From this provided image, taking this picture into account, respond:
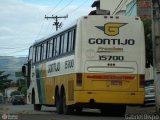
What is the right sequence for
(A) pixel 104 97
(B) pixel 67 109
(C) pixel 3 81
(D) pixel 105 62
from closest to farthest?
1. (A) pixel 104 97
2. (D) pixel 105 62
3. (B) pixel 67 109
4. (C) pixel 3 81

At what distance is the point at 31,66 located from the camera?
30.4 metres

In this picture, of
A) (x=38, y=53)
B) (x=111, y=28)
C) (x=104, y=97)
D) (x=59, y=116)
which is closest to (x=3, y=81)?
(x=38, y=53)

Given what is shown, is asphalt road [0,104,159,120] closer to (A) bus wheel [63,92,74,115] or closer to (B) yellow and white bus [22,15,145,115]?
(A) bus wheel [63,92,74,115]

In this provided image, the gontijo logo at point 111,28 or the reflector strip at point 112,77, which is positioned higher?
the gontijo logo at point 111,28

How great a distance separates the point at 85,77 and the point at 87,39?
146 cm

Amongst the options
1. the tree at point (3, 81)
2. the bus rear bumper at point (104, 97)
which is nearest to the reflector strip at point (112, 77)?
the bus rear bumper at point (104, 97)

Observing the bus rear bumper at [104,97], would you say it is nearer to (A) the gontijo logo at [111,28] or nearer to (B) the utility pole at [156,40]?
(B) the utility pole at [156,40]

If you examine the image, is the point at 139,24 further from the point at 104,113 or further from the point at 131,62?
the point at 104,113

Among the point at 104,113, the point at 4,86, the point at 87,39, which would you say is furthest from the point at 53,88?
the point at 4,86

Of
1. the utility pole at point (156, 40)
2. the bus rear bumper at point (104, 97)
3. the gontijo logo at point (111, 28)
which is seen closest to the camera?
the bus rear bumper at point (104, 97)

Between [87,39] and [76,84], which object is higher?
[87,39]

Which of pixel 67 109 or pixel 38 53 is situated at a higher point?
pixel 38 53

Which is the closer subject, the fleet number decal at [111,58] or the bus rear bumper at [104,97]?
the bus rear bumper at [104,97]

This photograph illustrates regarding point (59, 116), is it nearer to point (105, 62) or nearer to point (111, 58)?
point (105, 62)
